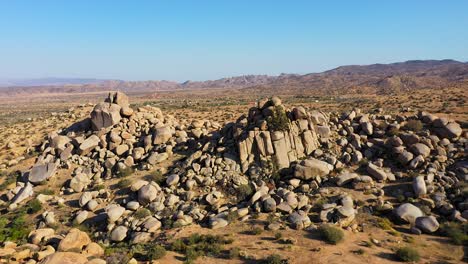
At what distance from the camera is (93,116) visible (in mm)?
31703

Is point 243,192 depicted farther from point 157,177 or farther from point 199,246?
point 157,177

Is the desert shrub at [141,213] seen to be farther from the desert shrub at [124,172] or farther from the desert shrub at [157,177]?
the desert shrub at [124,172]

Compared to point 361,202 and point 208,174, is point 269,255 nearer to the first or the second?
point 361,202

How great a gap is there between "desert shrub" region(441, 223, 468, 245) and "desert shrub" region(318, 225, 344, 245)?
5121mm

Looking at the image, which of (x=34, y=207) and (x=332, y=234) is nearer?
(x=332, y=234)

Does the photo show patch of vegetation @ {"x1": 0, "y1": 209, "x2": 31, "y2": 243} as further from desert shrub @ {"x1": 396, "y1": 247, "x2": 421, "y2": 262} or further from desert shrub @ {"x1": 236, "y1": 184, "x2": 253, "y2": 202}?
desert shrub @ {"x1": 396, "y1": 247, "x2": 421, "y2": 262}

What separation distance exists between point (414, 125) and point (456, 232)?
11.8m

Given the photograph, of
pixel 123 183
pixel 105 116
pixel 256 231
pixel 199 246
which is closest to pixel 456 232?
pixel 256 231

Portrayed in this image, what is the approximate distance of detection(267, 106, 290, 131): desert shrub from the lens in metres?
24.6

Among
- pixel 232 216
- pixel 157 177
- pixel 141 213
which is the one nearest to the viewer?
pixel 232 216

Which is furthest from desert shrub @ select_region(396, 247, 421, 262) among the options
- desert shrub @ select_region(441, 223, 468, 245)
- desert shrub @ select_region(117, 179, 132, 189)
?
desert shrub @ select_region(117, 179, 132, 189)

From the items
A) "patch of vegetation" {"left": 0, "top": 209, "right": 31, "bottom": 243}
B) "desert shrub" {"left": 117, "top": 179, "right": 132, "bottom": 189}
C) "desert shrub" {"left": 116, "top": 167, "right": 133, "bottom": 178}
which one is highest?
"desert shrub" {"left": 116, "top": 167, "right": 133, "bottom": 178}

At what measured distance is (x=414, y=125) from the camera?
86.7ft

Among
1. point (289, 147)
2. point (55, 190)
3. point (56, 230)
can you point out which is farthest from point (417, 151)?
point (55, 190)
